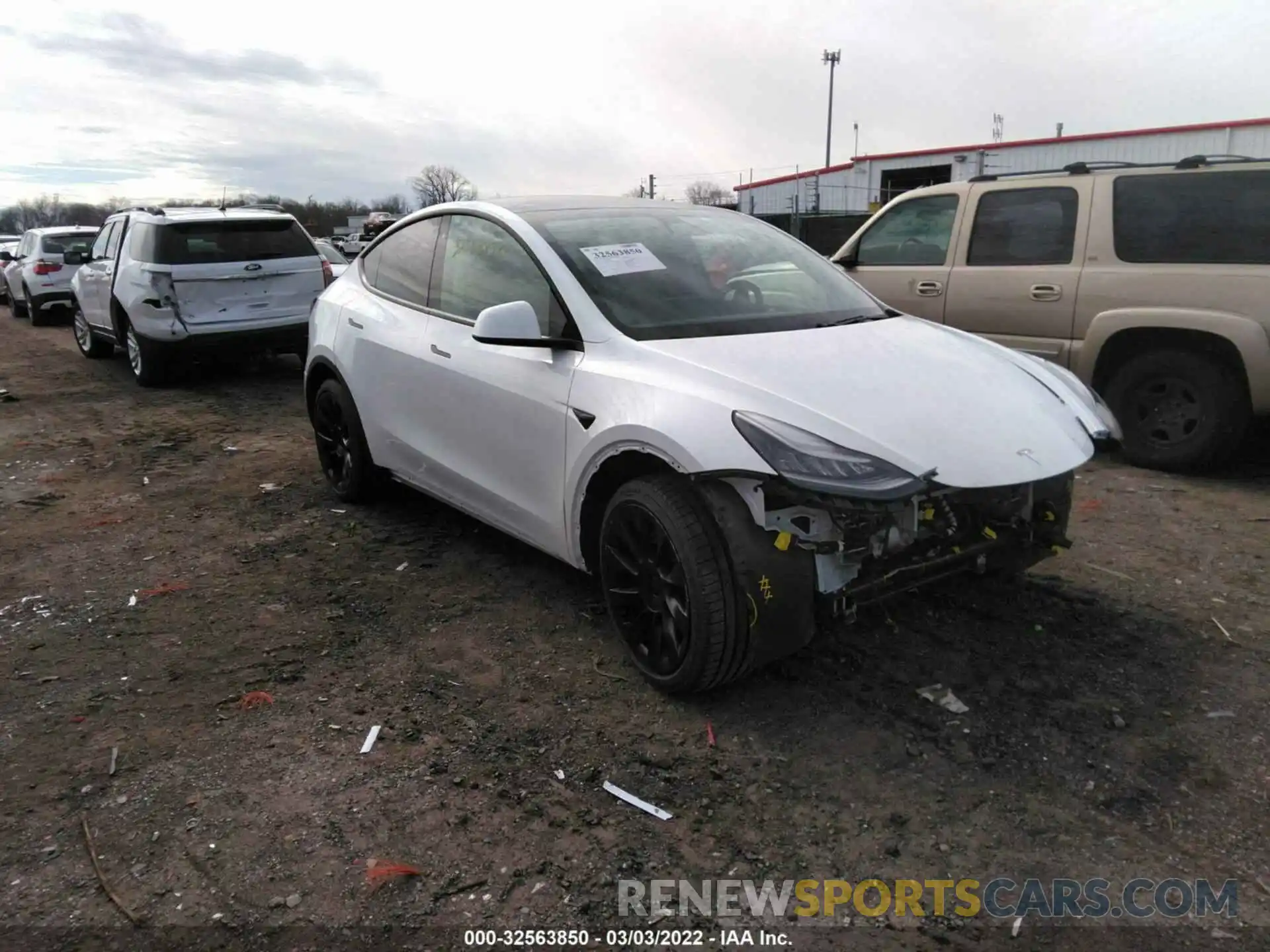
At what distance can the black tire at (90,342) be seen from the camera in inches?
473

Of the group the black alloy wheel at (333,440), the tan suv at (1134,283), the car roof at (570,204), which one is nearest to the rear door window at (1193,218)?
the tan suv at (1134,283)

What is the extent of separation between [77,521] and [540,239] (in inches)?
138

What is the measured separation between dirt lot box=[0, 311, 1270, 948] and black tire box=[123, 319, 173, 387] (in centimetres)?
511

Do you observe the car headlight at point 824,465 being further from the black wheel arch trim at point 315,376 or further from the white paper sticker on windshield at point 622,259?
the black wheel arch trim at point 315,376

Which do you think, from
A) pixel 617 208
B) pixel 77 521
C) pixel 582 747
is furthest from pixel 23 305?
pixel 582 747

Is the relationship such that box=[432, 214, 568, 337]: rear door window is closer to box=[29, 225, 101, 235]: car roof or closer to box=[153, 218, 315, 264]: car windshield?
box=[153, 218, 315, 264]: car windshield

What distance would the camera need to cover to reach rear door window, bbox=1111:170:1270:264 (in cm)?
537

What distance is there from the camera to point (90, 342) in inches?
478

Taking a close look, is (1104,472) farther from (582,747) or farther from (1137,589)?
(582,747)

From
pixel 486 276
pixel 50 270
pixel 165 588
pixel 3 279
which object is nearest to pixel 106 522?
pixel 165 588

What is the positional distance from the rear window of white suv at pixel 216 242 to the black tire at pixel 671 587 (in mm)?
7551

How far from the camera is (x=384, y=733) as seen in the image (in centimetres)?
312

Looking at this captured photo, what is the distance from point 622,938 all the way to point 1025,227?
225 inches

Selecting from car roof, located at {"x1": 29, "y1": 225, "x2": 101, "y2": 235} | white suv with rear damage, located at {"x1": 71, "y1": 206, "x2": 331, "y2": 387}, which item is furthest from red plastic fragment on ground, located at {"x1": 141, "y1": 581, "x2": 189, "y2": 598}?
car roof, located at {"x1": 29, "y1": 225, "x2": 101, "y2": 235}
